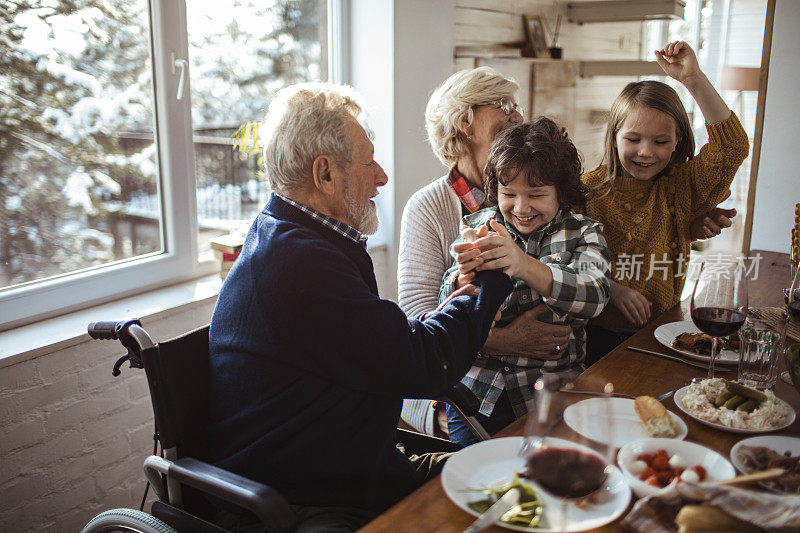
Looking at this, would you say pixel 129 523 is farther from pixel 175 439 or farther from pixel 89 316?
pixel 89 316

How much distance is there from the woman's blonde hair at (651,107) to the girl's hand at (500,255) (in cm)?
59

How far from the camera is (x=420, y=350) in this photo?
1377 millimetres

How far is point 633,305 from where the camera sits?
193 centimetres

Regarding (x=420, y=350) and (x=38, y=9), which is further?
(x=38, y=9)

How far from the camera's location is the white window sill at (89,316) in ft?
6.13

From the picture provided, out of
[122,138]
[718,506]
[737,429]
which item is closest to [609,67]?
[122,138]

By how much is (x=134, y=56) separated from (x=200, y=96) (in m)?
0.31

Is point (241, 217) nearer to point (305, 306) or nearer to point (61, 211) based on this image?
point (61, 211)

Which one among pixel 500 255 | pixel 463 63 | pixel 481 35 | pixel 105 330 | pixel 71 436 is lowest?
pixel 71 436

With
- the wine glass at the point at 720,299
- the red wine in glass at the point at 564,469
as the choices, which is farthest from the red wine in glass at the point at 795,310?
the red wine in glass at the point at 564,469

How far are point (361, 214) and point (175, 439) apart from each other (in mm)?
598

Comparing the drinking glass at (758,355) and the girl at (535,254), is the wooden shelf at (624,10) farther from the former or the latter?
the drinking glass at (758,355)

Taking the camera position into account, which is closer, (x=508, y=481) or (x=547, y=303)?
(x=508, y=481)

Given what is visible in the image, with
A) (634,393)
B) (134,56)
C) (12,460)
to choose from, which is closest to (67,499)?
(12,460)
